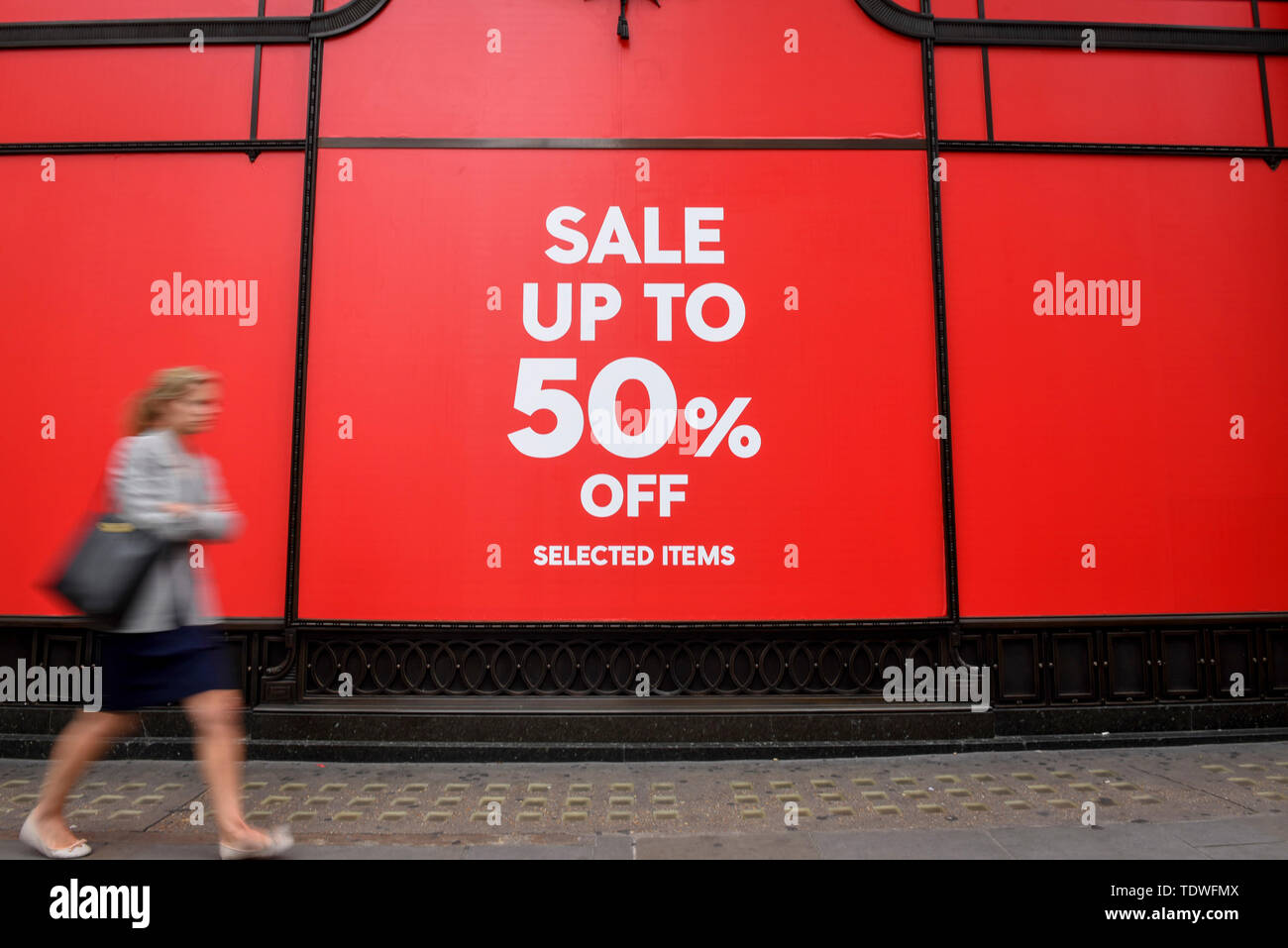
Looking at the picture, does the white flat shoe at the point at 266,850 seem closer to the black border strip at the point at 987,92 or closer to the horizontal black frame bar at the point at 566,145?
the horizontal black frame bar at the point at 566,145

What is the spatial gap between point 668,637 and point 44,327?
5.09 metres

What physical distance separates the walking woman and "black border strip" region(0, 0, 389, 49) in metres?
3.57

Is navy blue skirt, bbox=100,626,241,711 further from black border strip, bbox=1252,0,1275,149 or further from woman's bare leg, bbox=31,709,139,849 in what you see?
black border strip, bbox=1252,0,1275,149

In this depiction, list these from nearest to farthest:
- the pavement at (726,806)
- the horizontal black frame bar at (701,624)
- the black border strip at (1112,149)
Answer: the pavement at (726,806) → the horizontal black frame bar at (701,624) → the black border strip at (1112,149)

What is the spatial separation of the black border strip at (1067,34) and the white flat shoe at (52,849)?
23.0 feet

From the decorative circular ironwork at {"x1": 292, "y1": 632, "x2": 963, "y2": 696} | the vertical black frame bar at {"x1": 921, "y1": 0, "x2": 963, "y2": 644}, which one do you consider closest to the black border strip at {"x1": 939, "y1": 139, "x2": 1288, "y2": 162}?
the vertical black frame bar at {"x1": 921, "y1": 0, "x2": 963, "y2": 644}

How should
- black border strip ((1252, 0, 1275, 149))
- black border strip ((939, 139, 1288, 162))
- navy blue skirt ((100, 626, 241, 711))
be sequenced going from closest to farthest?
navy blue skirt ((100, 626, 241, 711))
black border strip ((939, 139, 1288, 162))
black border strip ((1252, 0, 1275, 149))

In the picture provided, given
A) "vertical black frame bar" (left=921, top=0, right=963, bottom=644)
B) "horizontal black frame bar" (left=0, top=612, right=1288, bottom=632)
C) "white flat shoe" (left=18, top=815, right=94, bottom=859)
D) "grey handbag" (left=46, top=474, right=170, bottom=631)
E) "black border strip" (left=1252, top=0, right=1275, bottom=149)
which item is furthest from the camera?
"black border strip" (left=1252, top=0, right=1275, bottom=149)

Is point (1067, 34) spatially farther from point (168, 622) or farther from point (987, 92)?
point (168, 622)

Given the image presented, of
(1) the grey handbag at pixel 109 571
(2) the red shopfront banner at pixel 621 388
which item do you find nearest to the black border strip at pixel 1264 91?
(2) the red shopfront banner at pixel 621 388

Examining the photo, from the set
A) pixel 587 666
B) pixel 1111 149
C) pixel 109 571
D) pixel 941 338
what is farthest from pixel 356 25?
pixel 1111 149

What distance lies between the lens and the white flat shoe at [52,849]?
339 centimetres

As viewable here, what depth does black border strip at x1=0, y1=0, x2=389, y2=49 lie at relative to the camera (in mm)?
5469

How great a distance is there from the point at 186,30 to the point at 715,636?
5968 millimetres
